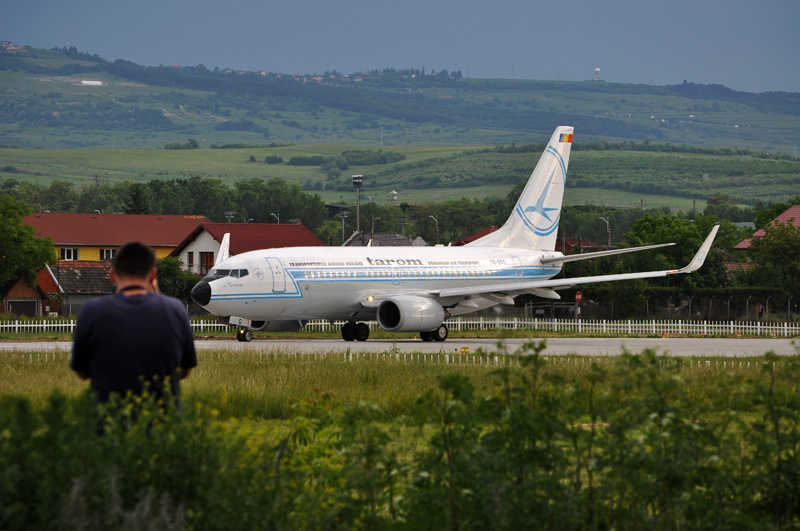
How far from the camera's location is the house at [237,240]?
7244 centimetres

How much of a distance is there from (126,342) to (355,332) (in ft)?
102

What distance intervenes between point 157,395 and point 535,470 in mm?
2496

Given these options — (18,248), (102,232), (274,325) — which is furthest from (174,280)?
(102,232)

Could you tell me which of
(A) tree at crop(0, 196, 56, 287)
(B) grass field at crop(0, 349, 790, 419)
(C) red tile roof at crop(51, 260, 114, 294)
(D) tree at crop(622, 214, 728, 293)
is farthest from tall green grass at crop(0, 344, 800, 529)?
(C) red tile roof at crop(51, 260, 114, 294)

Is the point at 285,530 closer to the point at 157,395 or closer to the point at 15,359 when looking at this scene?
the point at 157,395

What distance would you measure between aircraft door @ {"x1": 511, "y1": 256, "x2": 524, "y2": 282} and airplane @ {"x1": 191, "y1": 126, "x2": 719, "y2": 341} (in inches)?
1.5

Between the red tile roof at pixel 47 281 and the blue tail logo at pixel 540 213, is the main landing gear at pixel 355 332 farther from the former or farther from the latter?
the red tile roof at pixel 47 281

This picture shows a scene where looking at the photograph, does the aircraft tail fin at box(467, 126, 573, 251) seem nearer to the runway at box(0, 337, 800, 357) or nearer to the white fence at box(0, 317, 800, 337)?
the white fence at box(0, 317, 800, 337)

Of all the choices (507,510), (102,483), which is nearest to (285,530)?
(102,483)

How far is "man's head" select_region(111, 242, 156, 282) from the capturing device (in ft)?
21.8

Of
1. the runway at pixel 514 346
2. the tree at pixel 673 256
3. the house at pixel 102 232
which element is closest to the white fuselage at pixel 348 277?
the runway at pixel 514 346

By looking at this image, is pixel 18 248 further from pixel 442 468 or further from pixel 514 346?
pixel 442 468

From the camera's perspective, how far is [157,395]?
22.2 ft

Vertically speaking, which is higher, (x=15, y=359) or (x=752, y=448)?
(x=752, y=448)
